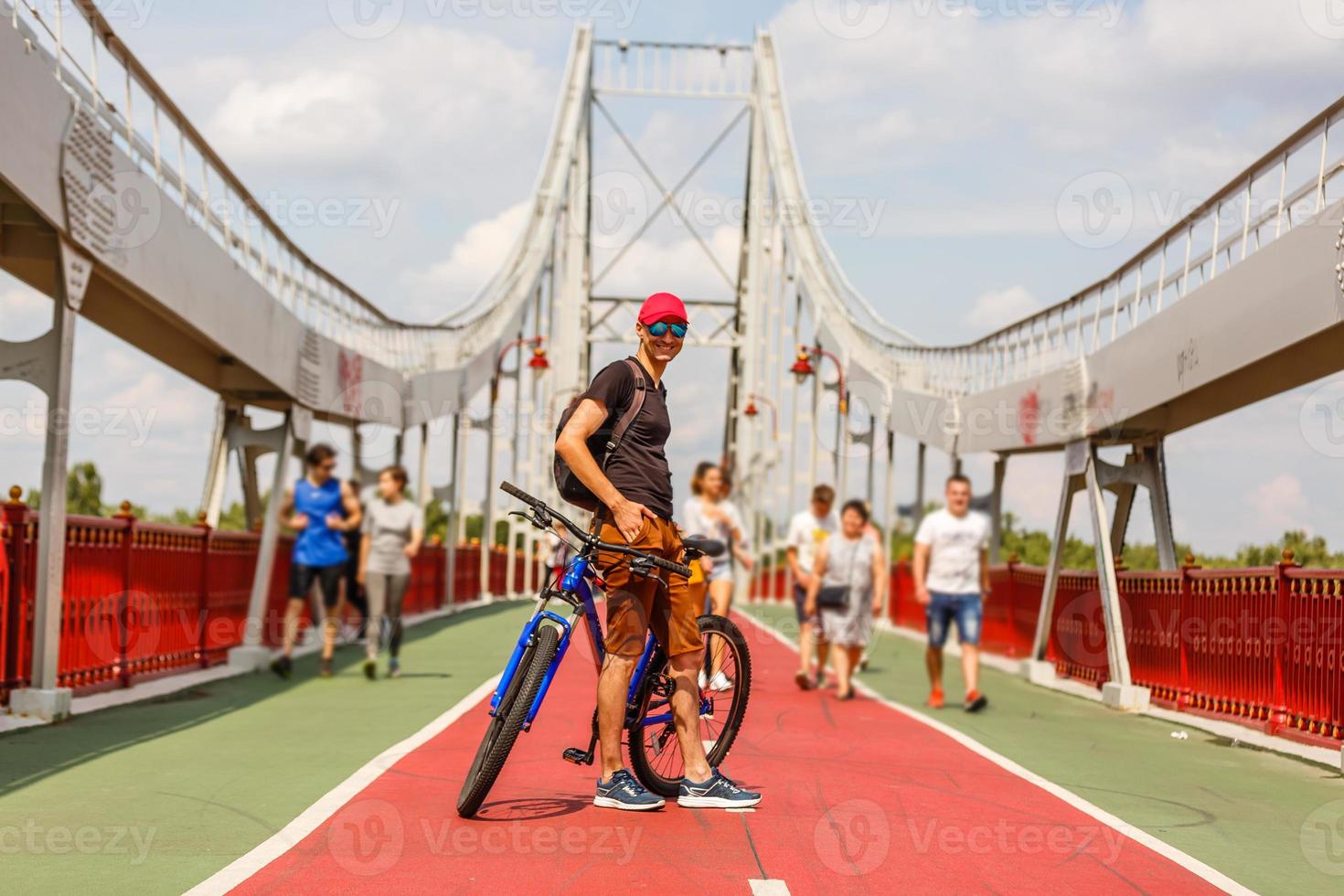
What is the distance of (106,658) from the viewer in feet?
35.9

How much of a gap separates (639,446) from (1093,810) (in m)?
2.46

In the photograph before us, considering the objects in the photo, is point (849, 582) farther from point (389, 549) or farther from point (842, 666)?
point (389, 549)

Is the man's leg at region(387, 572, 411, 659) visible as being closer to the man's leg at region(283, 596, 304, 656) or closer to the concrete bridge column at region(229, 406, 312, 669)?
the man's leg at region(283, 596, 304, 656)

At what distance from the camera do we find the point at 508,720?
5781 mm

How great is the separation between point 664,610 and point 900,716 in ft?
15.9

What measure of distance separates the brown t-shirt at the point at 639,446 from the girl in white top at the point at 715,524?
6168 mm

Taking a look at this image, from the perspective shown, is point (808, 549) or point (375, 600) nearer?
point (375, 600)

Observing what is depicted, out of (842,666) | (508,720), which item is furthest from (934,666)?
(508,720)

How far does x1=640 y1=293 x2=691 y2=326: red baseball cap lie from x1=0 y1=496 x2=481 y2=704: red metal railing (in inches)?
183

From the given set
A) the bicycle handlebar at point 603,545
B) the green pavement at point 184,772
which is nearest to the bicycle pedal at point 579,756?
the green pavement at point 184,772

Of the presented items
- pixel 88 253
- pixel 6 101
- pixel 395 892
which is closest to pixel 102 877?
pixel 395 892

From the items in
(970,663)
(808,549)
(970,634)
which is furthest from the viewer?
(808,549)

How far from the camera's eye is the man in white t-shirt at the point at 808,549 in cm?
1342

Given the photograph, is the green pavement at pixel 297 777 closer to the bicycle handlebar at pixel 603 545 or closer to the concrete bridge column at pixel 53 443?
the concrete bridge column at pixel 53 443
